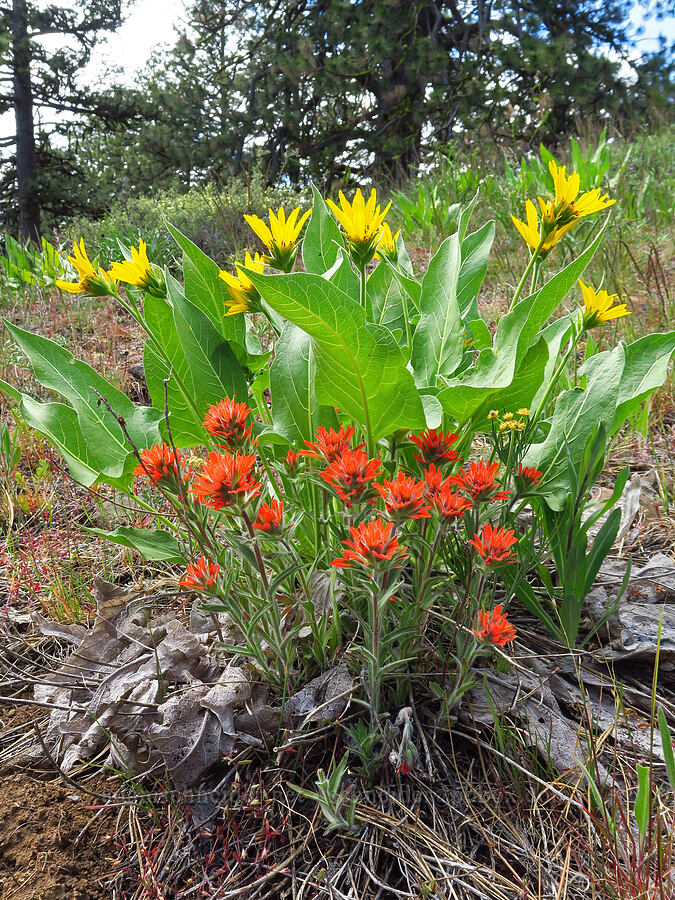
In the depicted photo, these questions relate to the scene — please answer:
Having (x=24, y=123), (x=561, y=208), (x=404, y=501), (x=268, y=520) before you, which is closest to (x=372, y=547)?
(x=404, y=501)

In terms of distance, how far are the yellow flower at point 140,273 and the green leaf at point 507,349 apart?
66 centimetres

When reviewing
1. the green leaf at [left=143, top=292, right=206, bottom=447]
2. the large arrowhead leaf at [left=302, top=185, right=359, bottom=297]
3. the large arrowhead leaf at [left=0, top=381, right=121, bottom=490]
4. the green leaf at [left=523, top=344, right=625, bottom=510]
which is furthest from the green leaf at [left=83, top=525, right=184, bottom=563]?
the green leaf at [left=523, top=344, right=625, bottom=510]

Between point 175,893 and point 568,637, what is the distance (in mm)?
848

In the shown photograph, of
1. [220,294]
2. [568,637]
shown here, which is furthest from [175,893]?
[220,294]

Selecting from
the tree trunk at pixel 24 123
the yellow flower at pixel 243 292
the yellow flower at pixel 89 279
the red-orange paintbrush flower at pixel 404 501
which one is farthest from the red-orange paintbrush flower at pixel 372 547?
the tree trunk at pixel 24 123

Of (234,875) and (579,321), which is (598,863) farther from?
(579,321)

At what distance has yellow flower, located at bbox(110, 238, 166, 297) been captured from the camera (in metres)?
1.16

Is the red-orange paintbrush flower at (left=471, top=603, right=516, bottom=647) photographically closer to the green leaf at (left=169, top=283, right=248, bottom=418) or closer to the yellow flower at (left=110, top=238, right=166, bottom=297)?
the green leaf at (left=169, top=283, right=248, bottom=418)

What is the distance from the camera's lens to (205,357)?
1179 mm

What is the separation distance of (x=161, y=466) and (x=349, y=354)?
36 centimetres

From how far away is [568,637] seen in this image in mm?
1159

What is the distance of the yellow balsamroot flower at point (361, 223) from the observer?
1.07 metres

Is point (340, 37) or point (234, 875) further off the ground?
point (340, 37)

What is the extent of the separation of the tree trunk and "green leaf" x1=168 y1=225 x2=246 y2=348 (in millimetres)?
11328
